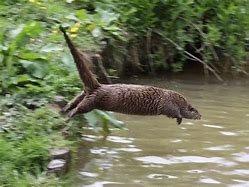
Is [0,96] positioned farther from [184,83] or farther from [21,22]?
[184,83]

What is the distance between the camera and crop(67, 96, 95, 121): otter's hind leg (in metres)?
5.27

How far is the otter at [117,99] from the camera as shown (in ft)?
17.4

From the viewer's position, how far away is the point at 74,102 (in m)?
5.44

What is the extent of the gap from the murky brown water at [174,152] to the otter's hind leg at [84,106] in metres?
0.37

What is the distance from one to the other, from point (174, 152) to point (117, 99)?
71 centimetres

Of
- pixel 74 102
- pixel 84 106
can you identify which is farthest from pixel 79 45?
pixel 84 106

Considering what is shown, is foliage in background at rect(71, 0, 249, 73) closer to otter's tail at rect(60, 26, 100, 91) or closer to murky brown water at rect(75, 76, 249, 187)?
murky brown water at rect(75, 76, 249, 187)

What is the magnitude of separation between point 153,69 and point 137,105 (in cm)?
322

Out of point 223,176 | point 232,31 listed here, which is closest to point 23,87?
point 223,176

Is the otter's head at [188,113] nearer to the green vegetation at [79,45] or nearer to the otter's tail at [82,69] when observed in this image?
the green vegetation at [79,45]

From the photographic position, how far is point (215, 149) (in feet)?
19.0

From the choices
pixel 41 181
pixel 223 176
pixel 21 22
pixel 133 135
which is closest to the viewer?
pixel 41 181

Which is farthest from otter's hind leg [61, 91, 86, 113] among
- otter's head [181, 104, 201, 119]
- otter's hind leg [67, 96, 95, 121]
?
otter's head [181, 104, 201, 119]

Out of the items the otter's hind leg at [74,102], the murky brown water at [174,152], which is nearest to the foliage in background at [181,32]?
the murky brown water at [174,152]
